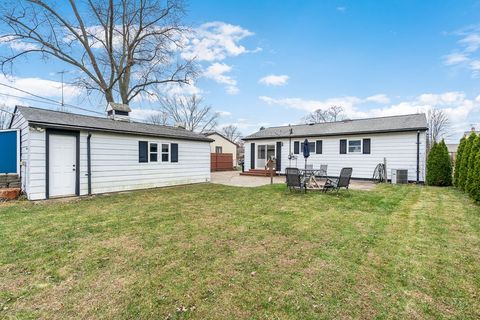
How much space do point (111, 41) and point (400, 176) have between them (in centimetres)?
1994

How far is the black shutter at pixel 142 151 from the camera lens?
10.4 metres

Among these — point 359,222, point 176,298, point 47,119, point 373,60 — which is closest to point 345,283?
point 176,298

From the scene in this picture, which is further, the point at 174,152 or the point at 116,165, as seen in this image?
the point at 174,152

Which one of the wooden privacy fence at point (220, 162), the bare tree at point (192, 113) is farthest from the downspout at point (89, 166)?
the bare tree at point (192, 113)

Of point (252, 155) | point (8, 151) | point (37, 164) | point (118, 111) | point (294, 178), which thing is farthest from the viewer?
point (252, 155)

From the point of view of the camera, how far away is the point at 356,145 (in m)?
13.9

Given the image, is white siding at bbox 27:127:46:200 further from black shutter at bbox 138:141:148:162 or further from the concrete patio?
the concrete patio

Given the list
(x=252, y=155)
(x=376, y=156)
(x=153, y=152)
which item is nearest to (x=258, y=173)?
(x=252, y=155)

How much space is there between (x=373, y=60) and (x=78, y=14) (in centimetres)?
1870

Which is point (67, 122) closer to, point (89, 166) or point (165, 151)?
point (89, 166)

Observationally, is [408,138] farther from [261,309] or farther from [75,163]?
[75,163]

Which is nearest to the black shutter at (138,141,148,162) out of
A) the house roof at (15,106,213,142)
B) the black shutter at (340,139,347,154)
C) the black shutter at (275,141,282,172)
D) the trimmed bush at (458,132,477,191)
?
the house roof at (15,106,213,142)

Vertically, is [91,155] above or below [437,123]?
below

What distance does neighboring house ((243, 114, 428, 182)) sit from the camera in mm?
12211
